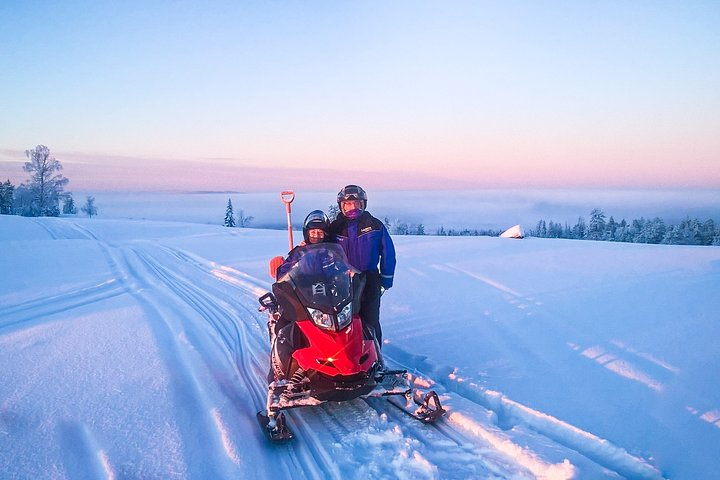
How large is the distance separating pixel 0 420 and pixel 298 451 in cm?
288

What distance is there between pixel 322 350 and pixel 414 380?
1.63m

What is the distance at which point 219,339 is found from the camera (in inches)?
267

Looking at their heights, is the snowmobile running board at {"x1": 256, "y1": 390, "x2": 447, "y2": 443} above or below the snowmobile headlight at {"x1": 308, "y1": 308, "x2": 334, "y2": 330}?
below

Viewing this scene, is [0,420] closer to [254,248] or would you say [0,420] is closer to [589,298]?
[589,298]

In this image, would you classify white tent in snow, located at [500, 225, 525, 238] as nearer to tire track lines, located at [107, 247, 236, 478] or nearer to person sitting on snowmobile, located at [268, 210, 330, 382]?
tire track lines, located at [107, 247, 236, 478]

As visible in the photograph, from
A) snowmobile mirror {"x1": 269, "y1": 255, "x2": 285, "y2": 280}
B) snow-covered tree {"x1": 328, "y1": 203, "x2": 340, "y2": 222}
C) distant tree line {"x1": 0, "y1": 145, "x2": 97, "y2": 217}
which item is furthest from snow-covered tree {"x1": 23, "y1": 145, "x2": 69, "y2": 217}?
snowmobile mirror {"x1": 269, "y1": 255, "x2": 285, "y2": 280}

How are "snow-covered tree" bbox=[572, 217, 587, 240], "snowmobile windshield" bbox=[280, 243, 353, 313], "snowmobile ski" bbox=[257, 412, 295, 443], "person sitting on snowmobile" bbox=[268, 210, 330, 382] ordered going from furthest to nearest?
"snow-covered tree" bbox=[572, 217, 587, 240], "person sitting on snowmobile" bbox=[268, 210, 330, 382], "snowmobile windshield" bbox=[280, 243, 353, 313], "snowmobile ski" bbox=[257, 412, 295, 443]

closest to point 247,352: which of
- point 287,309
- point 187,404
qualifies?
point 187,404

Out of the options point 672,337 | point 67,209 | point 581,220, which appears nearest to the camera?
point 672,337

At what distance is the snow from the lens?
3.61 metres

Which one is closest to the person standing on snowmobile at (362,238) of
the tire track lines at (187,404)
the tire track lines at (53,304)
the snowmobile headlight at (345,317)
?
the snowmobile headlight at (345,317)

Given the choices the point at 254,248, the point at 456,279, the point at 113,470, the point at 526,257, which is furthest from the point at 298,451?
the point at 254,248

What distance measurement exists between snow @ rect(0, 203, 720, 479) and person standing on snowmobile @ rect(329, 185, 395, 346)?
1389mm

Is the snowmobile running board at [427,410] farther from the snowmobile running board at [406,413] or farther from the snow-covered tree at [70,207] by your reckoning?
the snow-covered tree at [70,207]
